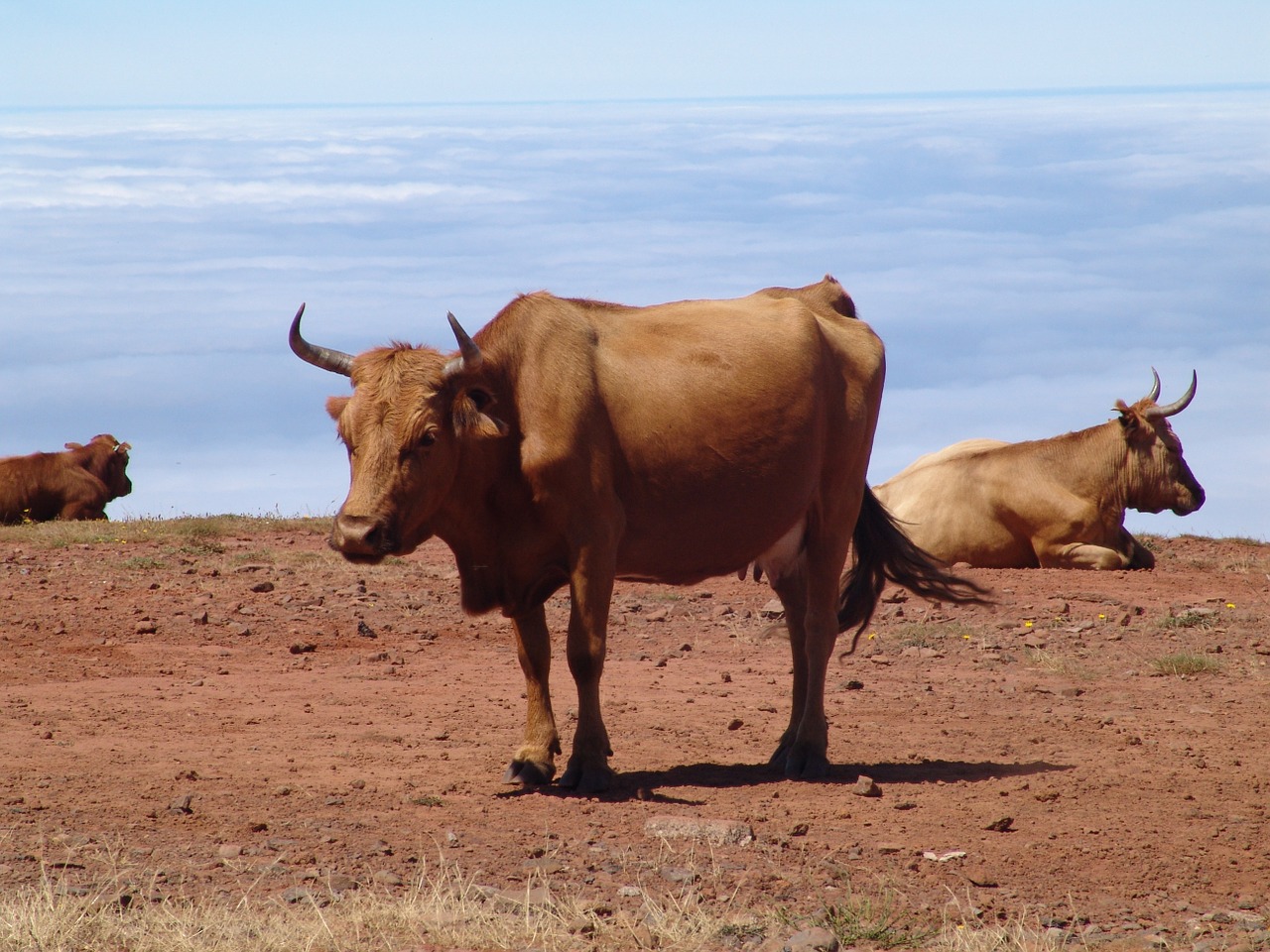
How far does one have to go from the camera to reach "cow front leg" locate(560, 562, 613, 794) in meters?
7.08

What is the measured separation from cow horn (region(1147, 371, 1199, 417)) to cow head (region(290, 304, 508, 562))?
11.5 m

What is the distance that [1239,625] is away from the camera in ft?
39.2

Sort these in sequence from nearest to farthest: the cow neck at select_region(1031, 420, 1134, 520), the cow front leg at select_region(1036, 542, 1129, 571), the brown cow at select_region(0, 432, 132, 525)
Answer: the cow front leg at select_region(1036, 542, 1129, 571) < the cow neck at select_region(1031, 420, 1134, 520) < the brown cow at select_region(0, 432, 132, 525)

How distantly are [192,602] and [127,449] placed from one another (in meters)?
10.0

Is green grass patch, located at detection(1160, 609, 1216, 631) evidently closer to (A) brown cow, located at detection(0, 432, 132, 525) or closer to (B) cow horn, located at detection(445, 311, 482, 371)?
(B) cow horn, located at detection(445, 311, 482, 371)

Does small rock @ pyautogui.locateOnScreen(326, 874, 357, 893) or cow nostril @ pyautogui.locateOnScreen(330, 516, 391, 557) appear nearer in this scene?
small rock @ pyautogui.locateOnScreen(326, 874, 357, 893)

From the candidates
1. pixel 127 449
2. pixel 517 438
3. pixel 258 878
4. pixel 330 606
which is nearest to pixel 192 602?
pixel 330 606

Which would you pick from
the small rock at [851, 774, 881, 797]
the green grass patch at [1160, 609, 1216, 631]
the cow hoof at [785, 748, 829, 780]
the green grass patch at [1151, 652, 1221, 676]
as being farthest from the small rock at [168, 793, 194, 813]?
the green grass patch at [1160, 609, 1216, 631]

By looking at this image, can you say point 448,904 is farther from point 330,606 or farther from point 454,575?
point 454,575

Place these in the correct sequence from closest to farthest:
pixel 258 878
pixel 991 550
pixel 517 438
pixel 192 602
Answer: pixel 258 878
pixel 517 438
pixel 192 602
pixel 991 550

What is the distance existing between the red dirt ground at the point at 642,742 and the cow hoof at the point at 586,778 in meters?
0.09

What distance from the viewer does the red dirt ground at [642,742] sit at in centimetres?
602

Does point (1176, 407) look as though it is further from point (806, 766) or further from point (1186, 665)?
point (806, 766)

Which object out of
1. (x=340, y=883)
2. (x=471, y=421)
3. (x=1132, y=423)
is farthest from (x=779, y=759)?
(x=1132, y=423)
